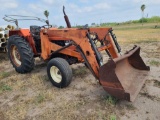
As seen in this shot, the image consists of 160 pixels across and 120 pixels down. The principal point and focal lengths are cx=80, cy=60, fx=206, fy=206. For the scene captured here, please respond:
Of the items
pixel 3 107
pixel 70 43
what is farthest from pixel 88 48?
pixel 3 107

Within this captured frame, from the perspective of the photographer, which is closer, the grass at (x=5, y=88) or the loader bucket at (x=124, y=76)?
the loader bucket at (x=124, y=76)

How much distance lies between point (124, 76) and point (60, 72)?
4.73 ft

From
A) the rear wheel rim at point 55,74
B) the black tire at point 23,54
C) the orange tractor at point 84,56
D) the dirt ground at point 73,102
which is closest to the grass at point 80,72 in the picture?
the dirt ground at point 73,102

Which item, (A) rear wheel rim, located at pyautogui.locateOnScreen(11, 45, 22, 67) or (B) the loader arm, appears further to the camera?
(A) rear wheel rim, located at pyautogui.locateOnScreen(11, 45, 22, 67)

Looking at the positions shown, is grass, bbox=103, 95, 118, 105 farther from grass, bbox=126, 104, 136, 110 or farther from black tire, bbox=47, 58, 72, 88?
black tire, bbox=47, 58, 72, 88

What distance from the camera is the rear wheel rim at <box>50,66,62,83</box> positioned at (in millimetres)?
5008

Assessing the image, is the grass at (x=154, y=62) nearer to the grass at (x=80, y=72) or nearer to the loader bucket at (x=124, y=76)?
the loader bucket at (x=124, y=76)

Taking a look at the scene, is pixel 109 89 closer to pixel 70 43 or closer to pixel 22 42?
pixel 70 43

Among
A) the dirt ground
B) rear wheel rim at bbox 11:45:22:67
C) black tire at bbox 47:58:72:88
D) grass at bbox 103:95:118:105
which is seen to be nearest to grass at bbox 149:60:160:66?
the dirt ground

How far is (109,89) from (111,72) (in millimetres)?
322

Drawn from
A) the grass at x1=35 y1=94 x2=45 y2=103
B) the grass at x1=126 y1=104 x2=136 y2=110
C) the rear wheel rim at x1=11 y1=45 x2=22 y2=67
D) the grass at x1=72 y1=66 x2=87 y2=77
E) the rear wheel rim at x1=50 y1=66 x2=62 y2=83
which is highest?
the rear wheel rim at x1=11 y1=45 x2=22 y2=67

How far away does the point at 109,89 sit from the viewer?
3.83 m

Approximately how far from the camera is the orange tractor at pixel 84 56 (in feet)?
12.7

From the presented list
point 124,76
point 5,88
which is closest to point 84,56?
point 124,76
